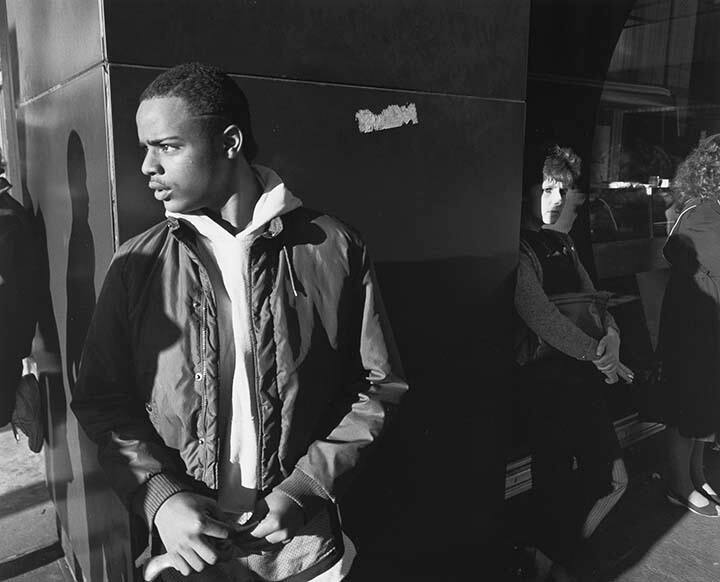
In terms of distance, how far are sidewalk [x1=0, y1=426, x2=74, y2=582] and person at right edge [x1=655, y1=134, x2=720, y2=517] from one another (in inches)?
142

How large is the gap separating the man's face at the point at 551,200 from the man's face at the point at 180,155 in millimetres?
2050

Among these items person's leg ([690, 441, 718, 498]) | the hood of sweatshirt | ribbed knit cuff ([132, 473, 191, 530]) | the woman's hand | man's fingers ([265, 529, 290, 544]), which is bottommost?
person's leg ([690, 441, 718, 498])

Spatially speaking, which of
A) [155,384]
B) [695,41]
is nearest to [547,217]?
[155,384]

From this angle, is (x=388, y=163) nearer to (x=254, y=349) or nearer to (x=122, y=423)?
(x=254, y=349)

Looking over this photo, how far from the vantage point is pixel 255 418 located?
197cm

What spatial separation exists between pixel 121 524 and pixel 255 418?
3.18ft

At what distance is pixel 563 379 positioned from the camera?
355cm

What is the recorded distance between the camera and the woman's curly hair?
4.44 m

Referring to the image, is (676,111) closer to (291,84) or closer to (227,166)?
(291,84)

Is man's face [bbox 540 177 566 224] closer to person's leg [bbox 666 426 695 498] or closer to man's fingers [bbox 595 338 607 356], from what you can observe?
man's fingers [bbox 595 338 607 356]

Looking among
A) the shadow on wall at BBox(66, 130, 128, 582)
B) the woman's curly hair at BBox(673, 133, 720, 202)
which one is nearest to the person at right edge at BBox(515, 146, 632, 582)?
the woman's curly hair at BBox(673, 133, 720, 202)

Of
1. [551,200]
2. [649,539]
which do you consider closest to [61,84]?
[551,200]

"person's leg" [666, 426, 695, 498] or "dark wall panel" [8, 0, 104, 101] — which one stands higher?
"dark wall panel" [8, 0, 104, 101]

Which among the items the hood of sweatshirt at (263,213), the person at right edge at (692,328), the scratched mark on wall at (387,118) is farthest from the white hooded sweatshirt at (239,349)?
the person at right edge at (692,328)
